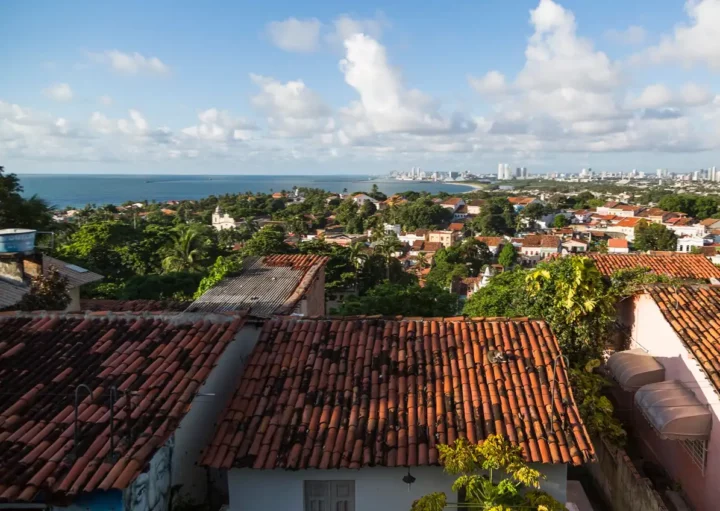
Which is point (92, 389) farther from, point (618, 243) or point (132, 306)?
point (618, 243)

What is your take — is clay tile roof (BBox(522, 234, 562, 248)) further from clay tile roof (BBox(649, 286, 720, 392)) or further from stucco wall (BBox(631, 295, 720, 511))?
clay tile roof (BBox(649, 286, 720, 392))

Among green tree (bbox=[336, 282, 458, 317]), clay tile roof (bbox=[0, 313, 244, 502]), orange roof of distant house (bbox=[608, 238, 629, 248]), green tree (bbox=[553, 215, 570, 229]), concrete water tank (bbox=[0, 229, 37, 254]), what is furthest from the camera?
green tree (bbox=[553, 215, 570, 229])

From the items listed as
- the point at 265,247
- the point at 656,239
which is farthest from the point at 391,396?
the point at 656,239

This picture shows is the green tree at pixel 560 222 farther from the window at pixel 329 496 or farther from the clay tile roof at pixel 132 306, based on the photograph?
the window at pixel 329 496

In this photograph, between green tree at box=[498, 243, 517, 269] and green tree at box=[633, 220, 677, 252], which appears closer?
green tree at box=[498, 243, 517, 269]

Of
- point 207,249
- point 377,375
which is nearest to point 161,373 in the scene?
point 377,375

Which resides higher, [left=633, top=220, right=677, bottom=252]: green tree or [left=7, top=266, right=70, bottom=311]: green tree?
[left=7, top=266, right=70, bottom=311]: green tree

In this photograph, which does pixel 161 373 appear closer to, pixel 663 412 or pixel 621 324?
pixel 663 412

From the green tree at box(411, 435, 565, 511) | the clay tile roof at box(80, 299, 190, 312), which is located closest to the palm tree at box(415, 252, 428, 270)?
the clay tile roof at box(80, 299, 190, 312)
